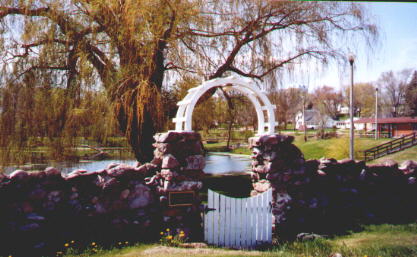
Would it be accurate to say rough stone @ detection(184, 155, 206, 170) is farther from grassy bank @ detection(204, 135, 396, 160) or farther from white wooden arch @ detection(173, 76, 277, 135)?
grassy bank @ detection(204, 135, 396, 160)

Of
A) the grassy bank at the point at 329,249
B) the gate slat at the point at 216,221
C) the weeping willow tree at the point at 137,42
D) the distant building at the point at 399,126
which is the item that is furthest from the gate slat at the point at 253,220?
the distant building at the point at 399,126

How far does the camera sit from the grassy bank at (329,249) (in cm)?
457

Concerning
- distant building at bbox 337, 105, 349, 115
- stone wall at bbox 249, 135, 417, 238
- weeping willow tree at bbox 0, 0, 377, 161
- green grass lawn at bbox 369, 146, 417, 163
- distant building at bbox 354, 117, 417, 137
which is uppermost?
distant building at bbox 337, 105, 349, 115

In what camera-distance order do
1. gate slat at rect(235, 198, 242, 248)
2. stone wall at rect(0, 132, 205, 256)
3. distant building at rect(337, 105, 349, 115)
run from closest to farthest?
stone wall at rect(0, 132, 205, 256), gate slat at rect(235, 198, 242, 248), distant building at rect(337, 105, 349, 115)

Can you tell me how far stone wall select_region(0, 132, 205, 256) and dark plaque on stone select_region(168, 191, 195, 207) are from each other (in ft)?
0.19

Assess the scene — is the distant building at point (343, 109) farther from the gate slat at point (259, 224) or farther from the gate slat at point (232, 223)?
the gate slat at point (232, 223)

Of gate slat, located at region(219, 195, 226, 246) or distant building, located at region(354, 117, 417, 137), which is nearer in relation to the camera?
gate slat, located at region(219, 195, 226, 246)

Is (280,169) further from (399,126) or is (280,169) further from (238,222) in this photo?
(399,126)


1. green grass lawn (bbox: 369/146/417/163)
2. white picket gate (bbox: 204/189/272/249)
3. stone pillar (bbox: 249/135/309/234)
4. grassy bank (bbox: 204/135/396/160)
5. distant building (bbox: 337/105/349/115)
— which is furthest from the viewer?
distant building (bbox: 337/105/349/115)

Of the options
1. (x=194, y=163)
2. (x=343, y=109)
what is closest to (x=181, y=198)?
(x=194, y=163)

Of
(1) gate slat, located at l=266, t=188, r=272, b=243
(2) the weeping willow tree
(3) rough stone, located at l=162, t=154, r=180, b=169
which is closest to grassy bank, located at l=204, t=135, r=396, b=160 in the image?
(2) the weeping willow tree

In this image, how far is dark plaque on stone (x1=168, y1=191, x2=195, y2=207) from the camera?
5.50 meters

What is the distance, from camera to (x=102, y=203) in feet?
17.5

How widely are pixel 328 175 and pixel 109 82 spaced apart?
4.82 meters
